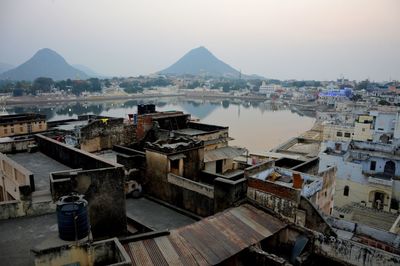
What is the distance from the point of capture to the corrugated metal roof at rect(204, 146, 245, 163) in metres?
18.0

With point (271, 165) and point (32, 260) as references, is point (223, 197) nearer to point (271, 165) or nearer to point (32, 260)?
point (271, 165)

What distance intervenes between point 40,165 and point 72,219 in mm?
7411

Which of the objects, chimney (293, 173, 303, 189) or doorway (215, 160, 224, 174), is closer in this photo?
chimney (293, 173, 303, 189)

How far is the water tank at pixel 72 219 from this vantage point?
6.25 metres

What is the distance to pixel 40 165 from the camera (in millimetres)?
12594

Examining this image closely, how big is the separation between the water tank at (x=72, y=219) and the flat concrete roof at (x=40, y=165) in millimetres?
4032

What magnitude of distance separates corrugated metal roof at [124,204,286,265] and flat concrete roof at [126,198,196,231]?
10.2 feet

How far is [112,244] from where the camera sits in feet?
22.0

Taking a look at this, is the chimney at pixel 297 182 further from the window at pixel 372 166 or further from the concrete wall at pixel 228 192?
the window at pixel 372 166

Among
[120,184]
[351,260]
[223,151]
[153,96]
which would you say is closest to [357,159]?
[223,151]

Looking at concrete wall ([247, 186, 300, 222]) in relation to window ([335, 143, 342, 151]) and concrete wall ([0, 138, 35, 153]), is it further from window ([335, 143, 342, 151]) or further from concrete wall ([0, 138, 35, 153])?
window ([335, 143, 342, 151])

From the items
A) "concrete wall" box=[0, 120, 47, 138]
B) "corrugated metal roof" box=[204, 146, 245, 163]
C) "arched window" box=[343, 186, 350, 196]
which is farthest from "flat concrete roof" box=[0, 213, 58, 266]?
"concrete wall" box=[0, 120, 47, 138]

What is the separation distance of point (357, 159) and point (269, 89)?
14311cm

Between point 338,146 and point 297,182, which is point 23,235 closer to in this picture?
point 297,182
